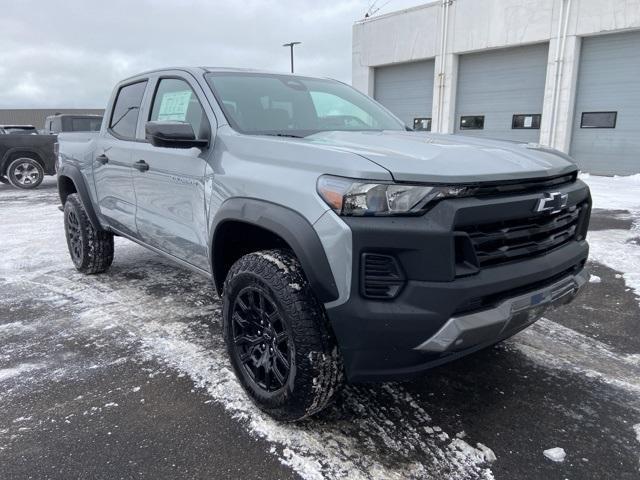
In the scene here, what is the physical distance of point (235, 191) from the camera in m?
2.62

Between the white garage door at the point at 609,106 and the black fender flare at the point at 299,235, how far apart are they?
44.8 ft

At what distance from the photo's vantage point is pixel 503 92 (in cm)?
1532

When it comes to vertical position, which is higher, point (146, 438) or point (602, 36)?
point (602, 36)

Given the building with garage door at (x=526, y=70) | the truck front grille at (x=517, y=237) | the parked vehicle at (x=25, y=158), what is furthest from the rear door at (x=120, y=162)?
the building with garage door at (x=526, y=70)

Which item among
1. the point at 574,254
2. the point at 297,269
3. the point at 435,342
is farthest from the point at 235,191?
the point at 574,254

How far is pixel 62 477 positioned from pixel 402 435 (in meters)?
1.52

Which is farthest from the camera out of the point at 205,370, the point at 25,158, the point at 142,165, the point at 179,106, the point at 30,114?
the point at 30,114

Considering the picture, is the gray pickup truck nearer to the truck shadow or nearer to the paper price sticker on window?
the paper price sticker on window

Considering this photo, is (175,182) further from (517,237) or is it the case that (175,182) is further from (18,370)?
(517,237)

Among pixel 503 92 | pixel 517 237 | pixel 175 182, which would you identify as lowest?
pixel 517 237

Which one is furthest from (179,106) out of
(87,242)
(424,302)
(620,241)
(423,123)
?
(423,123)

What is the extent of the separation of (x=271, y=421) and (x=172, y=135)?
160 centimetres

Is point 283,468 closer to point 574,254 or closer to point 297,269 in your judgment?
point 297,269

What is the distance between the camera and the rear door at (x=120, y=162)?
3.97 m
